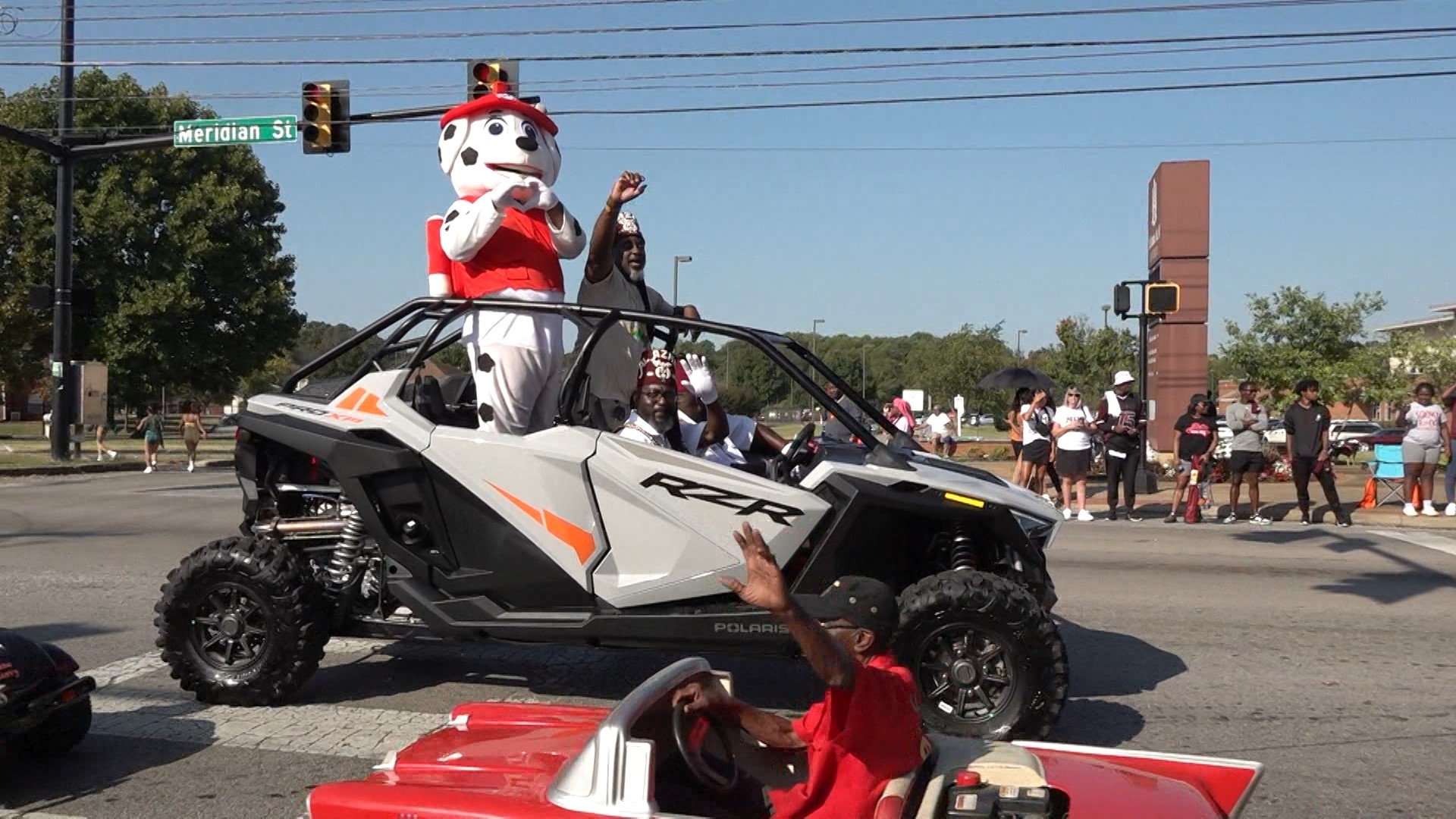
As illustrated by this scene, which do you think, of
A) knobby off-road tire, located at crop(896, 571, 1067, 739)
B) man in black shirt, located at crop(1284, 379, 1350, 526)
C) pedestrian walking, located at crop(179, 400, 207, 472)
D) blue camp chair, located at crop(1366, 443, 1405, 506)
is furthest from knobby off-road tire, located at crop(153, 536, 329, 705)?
pedestrian walking, located at crop(179, 400, 207, 472)

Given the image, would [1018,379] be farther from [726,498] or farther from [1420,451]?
[726,498]

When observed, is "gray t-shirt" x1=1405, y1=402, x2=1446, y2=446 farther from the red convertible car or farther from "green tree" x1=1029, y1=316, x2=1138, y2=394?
"green tree" x1=1029, y1=316, x2=1138, y2=394

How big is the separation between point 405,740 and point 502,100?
11.3 feet

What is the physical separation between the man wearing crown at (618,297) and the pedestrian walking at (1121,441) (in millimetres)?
9607

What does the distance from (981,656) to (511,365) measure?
103 inches

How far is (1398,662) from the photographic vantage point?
731cm

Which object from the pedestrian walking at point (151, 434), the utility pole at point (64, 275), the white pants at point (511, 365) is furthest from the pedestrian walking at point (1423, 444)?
the utility pole at point (64, 275)

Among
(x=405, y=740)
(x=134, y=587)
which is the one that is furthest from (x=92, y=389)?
(x=405, y=740)

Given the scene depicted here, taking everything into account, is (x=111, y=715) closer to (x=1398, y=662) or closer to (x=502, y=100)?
(x=502, y=100)

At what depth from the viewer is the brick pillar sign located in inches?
966

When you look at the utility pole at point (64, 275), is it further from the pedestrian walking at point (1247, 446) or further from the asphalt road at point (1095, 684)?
the pedestrian walking at point (1247, 446)

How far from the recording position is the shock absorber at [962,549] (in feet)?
19.0

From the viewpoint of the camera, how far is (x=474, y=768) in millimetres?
3559

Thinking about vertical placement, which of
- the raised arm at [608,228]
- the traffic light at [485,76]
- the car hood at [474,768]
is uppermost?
the traffic light at [485,76]
